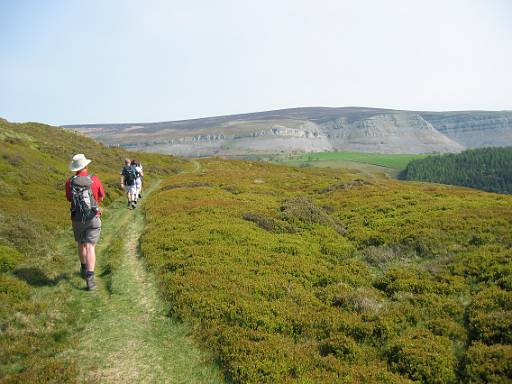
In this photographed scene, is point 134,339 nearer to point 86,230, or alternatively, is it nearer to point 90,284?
point 90,284

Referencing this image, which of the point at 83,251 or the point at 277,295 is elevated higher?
the point at 83,251

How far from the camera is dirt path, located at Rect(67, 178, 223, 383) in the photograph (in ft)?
27.2

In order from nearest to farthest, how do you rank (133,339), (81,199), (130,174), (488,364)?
(488,364) → (133,339) → (81,199) → (130,174)

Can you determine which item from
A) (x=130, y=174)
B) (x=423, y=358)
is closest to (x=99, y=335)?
(x=423, y=358)

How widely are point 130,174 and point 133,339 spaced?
18.3 meters

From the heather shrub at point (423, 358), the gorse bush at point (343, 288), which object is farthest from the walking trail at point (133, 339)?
the heather shrub at point (423, 358)

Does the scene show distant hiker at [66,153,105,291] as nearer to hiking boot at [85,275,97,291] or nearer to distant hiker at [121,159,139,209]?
hiking boot at [85,275,97,291]

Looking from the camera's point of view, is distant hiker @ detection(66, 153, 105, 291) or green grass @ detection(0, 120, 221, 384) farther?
distant hiker @ detection(66, 153, 105, 291)

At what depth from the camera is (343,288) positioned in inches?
505

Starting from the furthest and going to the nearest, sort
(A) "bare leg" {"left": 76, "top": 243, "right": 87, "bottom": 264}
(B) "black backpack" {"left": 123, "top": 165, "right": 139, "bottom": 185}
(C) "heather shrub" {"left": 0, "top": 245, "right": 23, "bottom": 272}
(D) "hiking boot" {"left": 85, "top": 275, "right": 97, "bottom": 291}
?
(B) "black backpack" {"left": 123, "top": 165, "right": 139, "bottom": 185} → (C) "heather shrub" {"left": 0, "top": 245, "right": 23, "bottom": 272} → (A) "bare leg" {"left": 76, "top": 243, "right": 87, "bottom": 264} → (D) "hiking boot" {"left": 85, "top": 275, "right": 97, "bottom": 291}

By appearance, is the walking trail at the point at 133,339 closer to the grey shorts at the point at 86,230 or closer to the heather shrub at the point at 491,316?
the grey shorts at the point at 86,230

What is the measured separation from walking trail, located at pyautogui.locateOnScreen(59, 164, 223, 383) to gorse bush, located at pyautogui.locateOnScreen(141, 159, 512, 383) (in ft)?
1.78

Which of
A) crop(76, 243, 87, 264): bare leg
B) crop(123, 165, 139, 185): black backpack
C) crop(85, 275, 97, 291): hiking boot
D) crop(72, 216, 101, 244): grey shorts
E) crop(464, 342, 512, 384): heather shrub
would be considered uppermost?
crop(123, 165, 139, 185): black backpack

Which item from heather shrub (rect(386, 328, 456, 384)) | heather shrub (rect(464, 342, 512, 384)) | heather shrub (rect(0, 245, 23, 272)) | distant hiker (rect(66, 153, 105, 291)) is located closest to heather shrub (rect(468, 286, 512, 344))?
heather shrub (rect(464, 342, 512, 384))
